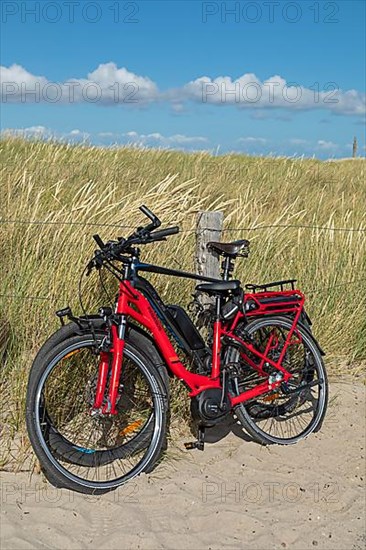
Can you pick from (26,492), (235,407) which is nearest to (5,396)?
(26,492)

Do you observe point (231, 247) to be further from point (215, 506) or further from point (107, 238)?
point (215, 506)

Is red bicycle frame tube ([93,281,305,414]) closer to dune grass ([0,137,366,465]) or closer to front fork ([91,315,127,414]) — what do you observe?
front fork ([91,315,127,414])

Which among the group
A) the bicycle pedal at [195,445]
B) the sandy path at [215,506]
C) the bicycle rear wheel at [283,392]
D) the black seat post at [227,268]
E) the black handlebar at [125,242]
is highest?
the black handlebar at [125,242]

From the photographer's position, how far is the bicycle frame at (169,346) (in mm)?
3521

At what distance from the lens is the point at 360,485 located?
3818mm

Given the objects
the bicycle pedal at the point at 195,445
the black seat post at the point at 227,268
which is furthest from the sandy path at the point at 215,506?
the black seat post at the point at 227,268

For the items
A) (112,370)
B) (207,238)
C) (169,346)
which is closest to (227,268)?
(207,238)

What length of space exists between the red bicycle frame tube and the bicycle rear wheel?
66 mm

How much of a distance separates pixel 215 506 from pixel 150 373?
0.72 meters

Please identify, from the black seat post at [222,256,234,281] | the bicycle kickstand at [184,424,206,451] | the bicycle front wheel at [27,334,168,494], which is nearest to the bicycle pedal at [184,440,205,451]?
the bicycle kickstand at [184,424,206,451]

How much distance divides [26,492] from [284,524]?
48.5 inches

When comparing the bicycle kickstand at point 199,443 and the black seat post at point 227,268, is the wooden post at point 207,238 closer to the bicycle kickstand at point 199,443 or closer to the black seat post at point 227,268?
the black seat post at point 227,268

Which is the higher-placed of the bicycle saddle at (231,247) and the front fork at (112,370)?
the bicycle saddle at (231,247)

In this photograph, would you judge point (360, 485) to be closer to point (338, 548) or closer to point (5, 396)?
point (338, 548)
